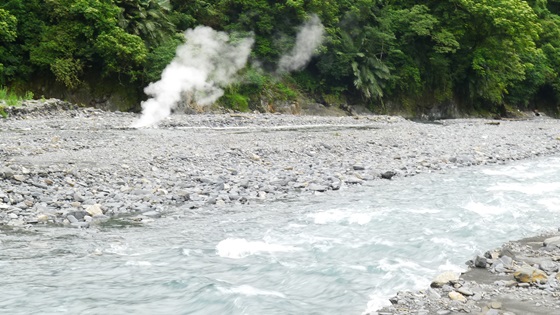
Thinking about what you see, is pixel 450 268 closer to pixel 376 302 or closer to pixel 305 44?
pixel 376 302

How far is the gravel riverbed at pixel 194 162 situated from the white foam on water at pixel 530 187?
6.91ft

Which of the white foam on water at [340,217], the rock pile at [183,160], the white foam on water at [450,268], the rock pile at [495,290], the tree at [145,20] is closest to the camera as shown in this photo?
the rock pile at [495,290]

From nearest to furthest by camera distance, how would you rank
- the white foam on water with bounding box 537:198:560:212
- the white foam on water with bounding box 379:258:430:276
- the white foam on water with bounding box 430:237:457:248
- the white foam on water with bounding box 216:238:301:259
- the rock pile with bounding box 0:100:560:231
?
the white foam on water with bounding box 379:258:430:276 < the white foam on water with bounding box 216:238:301:259 < the white foam on water with bounding box 430:237:457:248 < the rock pile with bounding box 0:100:560:231 < the white foam on water with bounding box 537:198:560:212

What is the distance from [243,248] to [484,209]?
4346 millimetres

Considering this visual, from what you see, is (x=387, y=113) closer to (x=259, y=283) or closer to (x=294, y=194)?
(x=294, y=194)

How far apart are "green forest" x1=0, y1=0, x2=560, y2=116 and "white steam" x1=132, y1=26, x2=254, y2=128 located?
0.60 m

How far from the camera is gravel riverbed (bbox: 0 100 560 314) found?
8003 mm

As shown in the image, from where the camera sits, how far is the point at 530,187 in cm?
1104

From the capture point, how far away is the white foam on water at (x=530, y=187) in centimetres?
1059

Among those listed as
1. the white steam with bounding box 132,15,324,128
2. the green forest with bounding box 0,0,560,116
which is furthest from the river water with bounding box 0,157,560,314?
the green forest with bounding box 0,0,560,116

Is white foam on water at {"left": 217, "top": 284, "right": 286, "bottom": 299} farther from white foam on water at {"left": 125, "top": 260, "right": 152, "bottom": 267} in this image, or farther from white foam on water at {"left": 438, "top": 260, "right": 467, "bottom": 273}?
white foam on water at {"left": 438, "top": 260, "right": 467, "bottom": 273}

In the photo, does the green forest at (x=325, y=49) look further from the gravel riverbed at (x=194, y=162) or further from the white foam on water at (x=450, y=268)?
the white foam on water at (x=450, y=268)

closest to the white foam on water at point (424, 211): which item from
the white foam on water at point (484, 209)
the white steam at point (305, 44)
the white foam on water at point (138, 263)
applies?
the white foam on water at point (484, 209)

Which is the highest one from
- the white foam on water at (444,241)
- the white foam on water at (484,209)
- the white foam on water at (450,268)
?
the white foam on water at (484,209)
